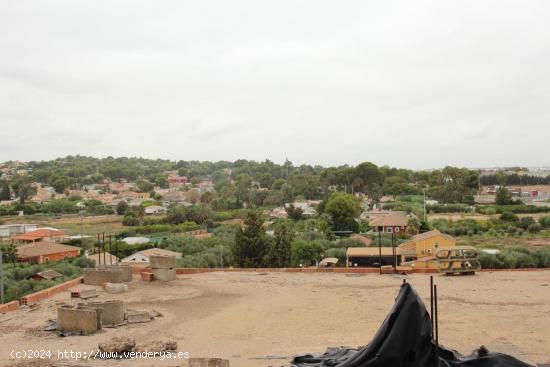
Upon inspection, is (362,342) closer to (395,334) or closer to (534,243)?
(395,334)

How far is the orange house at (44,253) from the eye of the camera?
109ft

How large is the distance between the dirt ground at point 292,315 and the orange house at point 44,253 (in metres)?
22.3

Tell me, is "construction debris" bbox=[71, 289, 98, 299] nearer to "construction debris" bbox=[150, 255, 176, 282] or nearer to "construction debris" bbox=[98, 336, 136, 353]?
"construction debris" bbox=[150, 255, 176, 282]

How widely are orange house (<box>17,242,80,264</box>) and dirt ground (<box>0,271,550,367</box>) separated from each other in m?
22.3

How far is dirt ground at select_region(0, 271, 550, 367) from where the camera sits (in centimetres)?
852

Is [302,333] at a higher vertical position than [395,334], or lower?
lower

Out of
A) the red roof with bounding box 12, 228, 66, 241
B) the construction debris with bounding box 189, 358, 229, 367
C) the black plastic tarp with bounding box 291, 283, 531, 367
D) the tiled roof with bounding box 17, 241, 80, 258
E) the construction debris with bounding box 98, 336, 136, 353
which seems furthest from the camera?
the red roof with bounding box 12, 228, 66, 241

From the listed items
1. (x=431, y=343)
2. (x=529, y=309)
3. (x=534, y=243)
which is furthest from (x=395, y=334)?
(x=534, y=243)

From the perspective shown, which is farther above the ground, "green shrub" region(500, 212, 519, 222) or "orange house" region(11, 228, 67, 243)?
"green shrub" region(500, 212, 519, 222)

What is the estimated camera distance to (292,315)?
35.4ft

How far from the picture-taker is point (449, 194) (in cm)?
6888

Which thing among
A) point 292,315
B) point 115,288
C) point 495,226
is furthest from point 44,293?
point 495,226

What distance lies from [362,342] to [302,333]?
3.91 feet

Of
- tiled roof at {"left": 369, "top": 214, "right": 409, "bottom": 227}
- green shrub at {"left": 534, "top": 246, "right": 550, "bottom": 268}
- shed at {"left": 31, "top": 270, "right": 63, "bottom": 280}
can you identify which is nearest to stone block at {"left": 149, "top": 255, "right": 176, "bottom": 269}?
shed at {"left": 31, "top": 270, "right": 63, "bottom": 280}
